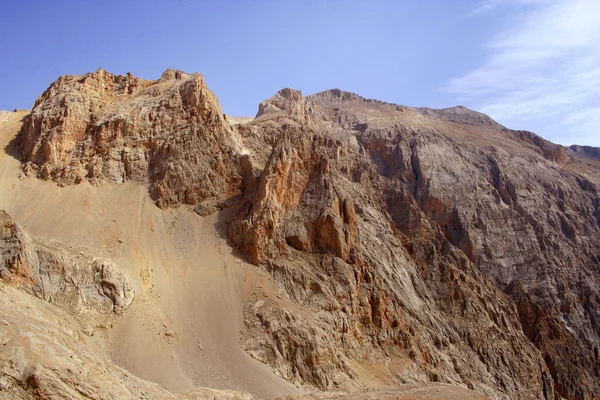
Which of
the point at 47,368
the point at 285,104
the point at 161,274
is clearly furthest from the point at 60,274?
the point at 285,104

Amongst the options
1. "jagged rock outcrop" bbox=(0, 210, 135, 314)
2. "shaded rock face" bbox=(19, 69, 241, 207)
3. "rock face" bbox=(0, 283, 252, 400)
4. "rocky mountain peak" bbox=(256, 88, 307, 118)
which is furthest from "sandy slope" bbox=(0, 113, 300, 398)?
"rocky mountain peak" bbox=(256, 88, 307, 118)

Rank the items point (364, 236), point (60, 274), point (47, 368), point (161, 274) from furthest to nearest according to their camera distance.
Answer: point (364, 236) → point (161, 274) → point (60, 274) → point (47, 368)

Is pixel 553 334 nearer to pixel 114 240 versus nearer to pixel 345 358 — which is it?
pixel 345 358

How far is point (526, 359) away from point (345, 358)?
23281mm

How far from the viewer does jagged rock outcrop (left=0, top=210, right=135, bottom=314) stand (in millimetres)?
33250

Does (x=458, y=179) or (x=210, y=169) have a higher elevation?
(x=458, y=179)

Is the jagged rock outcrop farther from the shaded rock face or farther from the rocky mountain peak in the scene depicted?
the rocky mountain peak

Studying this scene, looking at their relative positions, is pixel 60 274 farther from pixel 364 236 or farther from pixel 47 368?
pixel 364 236

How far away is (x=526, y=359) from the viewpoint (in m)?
56.0

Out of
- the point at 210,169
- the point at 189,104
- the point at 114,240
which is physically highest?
the point at 189,104

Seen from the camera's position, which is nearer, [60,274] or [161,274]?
[60,274]

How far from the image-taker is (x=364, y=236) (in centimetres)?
5675

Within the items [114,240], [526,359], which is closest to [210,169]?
[114,240]

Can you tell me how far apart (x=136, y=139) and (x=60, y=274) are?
20287mm
